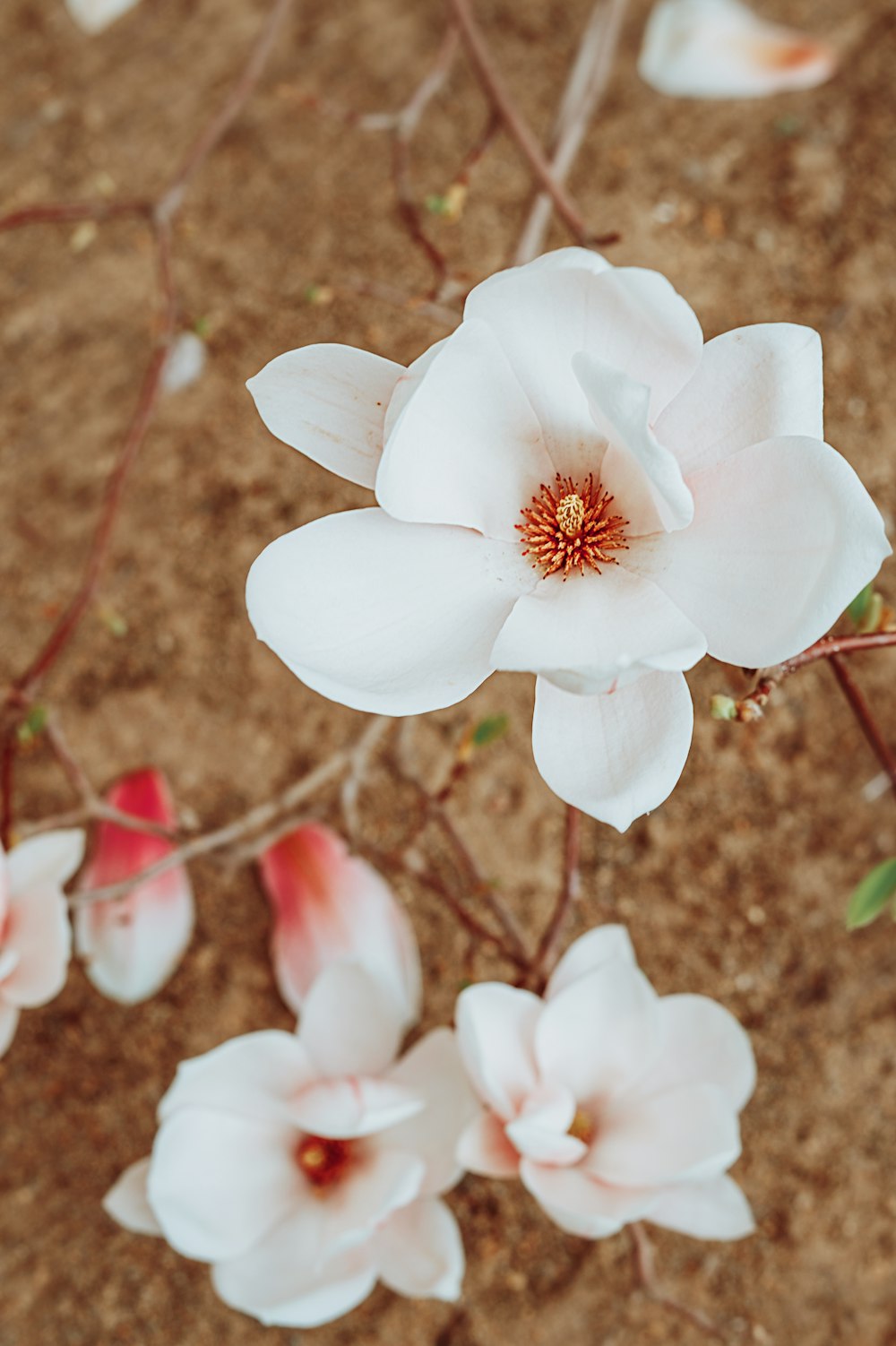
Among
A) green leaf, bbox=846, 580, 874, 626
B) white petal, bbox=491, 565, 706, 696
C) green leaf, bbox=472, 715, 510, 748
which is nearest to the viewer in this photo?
white petal, bbox=491, 565, 706, 696

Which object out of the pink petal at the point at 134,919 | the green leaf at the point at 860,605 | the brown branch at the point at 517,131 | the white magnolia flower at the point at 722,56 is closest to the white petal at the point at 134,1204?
the pink petal at the point at 134,919

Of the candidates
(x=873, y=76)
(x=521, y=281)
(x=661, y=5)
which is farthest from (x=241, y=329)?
(x=521, y=281)

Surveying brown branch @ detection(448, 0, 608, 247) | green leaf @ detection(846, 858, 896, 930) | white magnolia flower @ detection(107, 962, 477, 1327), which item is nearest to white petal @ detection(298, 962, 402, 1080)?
white magnolia flower @ detection(107, 962, 477, 1327)

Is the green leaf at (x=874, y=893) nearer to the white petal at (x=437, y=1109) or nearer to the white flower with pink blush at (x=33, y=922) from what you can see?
the white petal at (x=437, y=1109)

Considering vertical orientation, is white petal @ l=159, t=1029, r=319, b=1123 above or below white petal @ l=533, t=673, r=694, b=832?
below

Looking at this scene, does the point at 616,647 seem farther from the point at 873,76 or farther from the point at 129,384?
the point at 873,76

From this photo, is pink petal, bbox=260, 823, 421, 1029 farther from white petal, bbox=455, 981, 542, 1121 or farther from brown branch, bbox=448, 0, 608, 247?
brown branch, bbox=448, 0, 608, 247

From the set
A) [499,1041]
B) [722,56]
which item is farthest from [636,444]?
[722,56]
